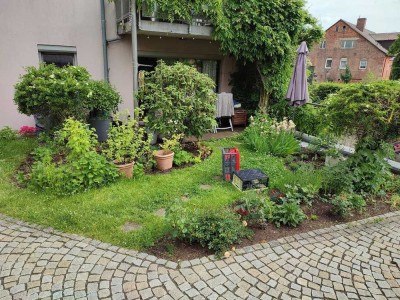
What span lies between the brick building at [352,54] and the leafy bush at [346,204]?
122ft

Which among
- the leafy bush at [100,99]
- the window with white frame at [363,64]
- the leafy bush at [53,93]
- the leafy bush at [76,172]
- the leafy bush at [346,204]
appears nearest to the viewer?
the leafy bush at [346,204]

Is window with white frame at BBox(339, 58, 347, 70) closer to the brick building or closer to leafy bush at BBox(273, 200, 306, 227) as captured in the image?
the brick building

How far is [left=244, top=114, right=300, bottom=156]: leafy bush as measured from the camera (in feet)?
21.8

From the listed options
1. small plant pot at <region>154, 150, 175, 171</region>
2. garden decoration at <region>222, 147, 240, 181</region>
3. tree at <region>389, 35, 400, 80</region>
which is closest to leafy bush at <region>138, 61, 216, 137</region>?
small plant pot at <region>154, 150, 175, 171</region>

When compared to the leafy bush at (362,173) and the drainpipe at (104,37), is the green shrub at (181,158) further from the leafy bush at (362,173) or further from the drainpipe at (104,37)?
the drainpipe at (104,37)

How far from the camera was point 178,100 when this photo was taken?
20.5ft

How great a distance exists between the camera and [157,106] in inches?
240

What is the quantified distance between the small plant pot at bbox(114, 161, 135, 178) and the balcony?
12.2 ft

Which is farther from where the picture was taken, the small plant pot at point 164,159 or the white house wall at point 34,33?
the white house wall at point 34,33

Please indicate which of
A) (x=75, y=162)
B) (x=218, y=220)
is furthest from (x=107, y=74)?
(x=218, y=220)

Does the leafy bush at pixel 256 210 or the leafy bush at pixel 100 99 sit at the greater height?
the leafy bush at pixel 100 99

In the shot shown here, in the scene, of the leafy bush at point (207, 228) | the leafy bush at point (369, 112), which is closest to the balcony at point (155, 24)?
the leafy bush at point (369, 112)

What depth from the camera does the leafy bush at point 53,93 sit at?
230 inches

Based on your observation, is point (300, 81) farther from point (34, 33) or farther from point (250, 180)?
point (34, 33)
